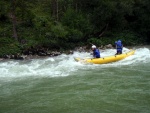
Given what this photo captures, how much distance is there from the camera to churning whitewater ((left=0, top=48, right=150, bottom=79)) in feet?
48.4

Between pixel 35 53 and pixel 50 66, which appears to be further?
pixel 35 53

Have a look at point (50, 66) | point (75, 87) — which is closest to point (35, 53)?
point (50, 66)

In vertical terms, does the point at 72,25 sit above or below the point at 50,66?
above

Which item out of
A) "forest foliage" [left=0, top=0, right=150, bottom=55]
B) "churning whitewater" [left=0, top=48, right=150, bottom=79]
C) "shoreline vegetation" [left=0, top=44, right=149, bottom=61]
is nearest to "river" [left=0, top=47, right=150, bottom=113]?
"churning whitewater" [left=0, top=48, right=150, bottom=79]

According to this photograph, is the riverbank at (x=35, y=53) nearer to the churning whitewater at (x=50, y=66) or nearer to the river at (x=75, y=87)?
the churning whitewater at (x=50, y=66)

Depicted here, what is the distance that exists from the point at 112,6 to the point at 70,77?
9.82 metres

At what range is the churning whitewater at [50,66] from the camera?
14765 millimetres

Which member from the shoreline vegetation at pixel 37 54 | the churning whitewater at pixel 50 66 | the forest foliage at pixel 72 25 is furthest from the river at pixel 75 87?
the forest foliage at pixel 72 25

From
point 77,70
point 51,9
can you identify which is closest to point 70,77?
point 77,70

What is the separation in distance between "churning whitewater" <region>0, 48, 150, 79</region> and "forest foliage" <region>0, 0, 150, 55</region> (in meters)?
2.38

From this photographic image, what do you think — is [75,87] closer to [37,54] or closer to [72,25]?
[37,54]

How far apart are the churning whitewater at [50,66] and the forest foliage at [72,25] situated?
93.6 inches

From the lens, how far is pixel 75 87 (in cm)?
1202

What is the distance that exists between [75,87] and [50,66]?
466cm
